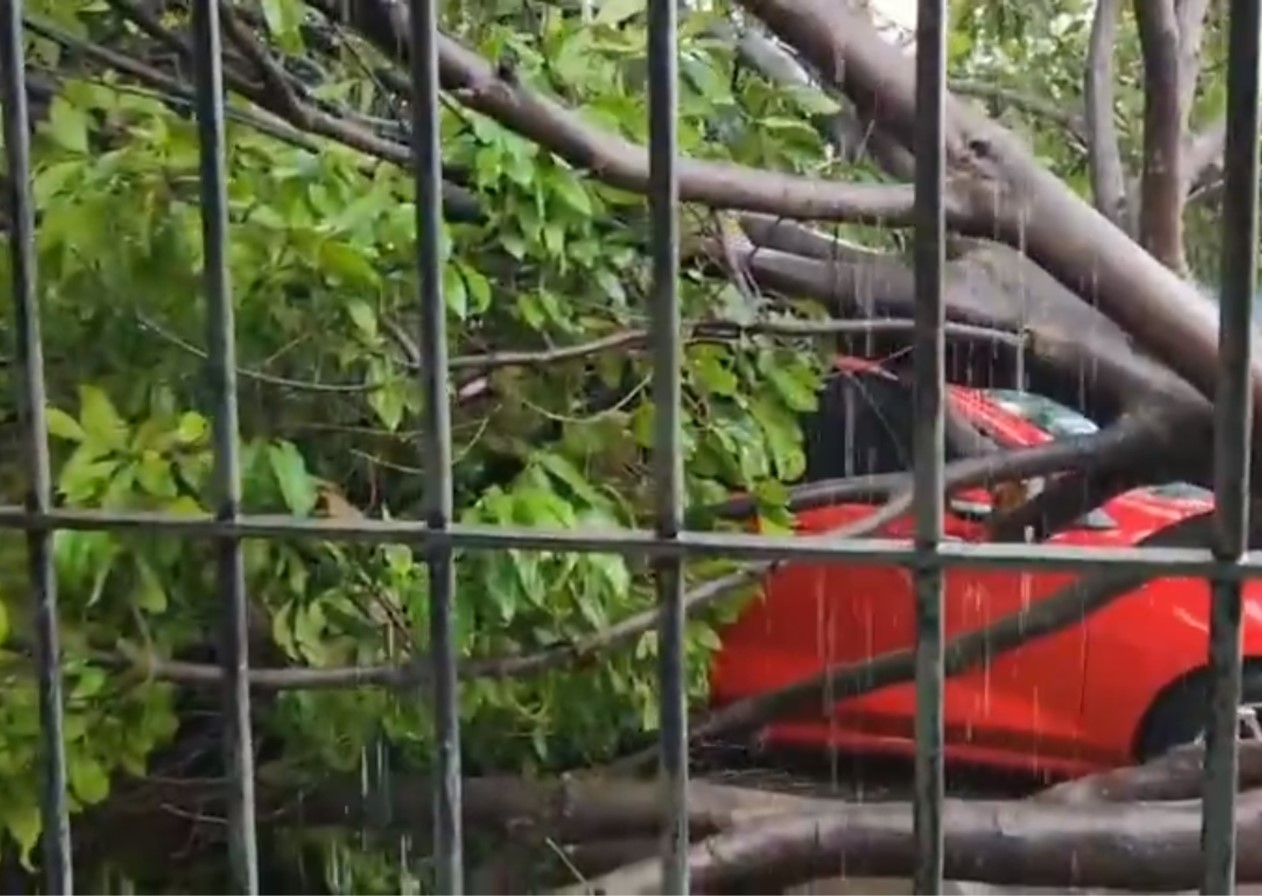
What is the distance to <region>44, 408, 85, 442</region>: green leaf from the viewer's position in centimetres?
235

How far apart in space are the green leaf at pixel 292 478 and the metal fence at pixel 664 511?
35.5 inches

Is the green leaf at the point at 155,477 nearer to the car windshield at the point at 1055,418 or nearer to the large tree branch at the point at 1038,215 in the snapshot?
the large tree branch at the point at 1038,215

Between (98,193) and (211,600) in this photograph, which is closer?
(98,193)

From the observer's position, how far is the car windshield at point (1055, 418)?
248 centimetres

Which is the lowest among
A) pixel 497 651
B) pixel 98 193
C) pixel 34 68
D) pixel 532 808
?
pixel 532 808

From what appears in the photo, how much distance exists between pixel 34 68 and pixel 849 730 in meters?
1.57

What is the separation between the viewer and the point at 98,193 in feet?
7.71

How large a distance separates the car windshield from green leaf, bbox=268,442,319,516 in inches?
40.3

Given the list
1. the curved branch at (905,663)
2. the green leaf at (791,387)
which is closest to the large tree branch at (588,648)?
the curved branch at (905,663)

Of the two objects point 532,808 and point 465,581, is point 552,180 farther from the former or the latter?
point 532,808

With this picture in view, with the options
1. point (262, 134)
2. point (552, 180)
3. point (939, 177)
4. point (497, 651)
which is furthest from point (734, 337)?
point (939, 177)

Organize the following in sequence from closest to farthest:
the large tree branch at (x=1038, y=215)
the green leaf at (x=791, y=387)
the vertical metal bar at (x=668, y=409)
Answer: the vertical metal bar at (x=668, y=409) → the large tree branch at (x=1038, y=215) → the green leaf at (x=791, y=387)

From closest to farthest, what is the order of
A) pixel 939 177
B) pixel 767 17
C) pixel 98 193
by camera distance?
pixel 939 177 < pixel 767 17 < pixel 98 193

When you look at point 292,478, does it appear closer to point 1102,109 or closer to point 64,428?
point 64,428
